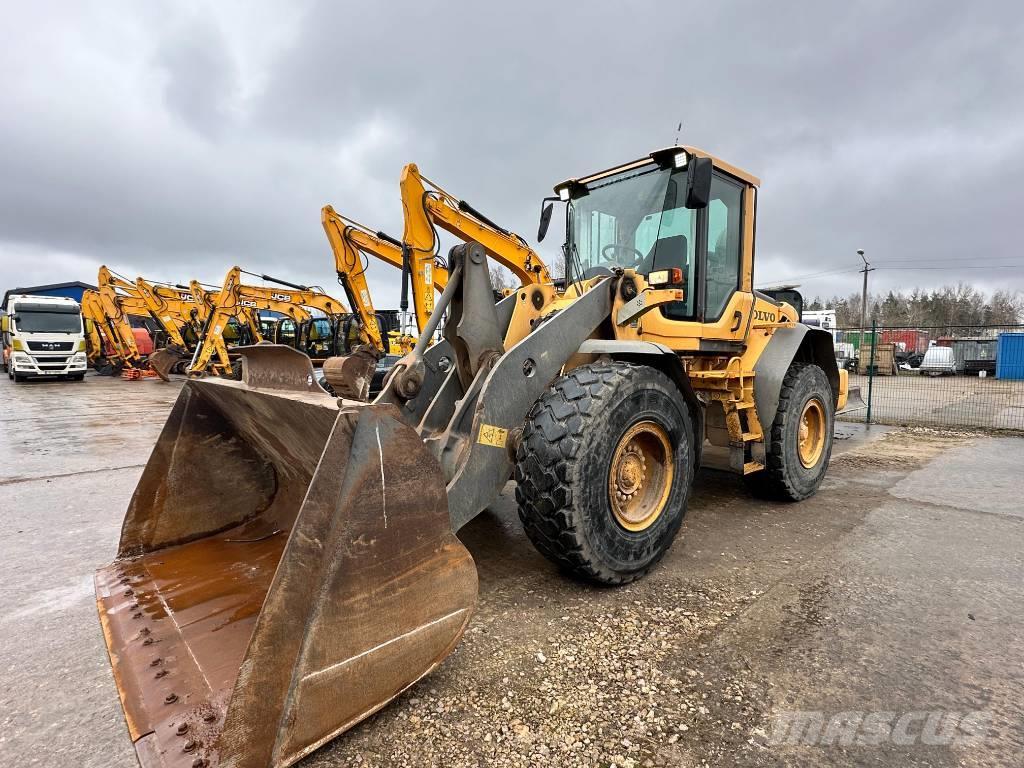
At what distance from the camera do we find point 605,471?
2.73 meters

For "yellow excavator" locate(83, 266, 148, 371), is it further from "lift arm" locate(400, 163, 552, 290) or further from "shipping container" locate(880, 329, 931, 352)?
"shipping container" locate(880, 329, 931, 352)

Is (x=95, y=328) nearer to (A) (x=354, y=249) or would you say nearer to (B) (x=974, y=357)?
(A) (x=354, y=249)

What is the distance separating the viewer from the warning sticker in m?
2.66

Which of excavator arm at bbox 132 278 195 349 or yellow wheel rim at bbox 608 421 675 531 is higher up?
excavator arm at bbox 132 278 195 349

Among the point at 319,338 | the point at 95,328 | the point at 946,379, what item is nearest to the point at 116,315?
the point at 95,328

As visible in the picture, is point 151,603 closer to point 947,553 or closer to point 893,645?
point 893,645

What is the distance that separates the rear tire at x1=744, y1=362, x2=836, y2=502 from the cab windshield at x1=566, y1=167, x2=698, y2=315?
1310mm

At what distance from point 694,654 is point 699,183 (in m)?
2.64

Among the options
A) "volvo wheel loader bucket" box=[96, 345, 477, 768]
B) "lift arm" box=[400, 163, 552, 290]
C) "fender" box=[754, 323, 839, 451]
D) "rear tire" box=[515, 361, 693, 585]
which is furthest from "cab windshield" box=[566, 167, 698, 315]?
"lift arm" box=[400, 163, 552, 290]

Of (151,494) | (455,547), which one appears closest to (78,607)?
(151,494)

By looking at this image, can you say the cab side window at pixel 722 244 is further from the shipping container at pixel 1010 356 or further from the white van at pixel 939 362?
the white van at pixel 939 362

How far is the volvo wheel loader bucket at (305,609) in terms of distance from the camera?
1637 mm

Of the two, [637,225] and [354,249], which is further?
[354,249]

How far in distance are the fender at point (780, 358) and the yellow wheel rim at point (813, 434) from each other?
1.47 ft
